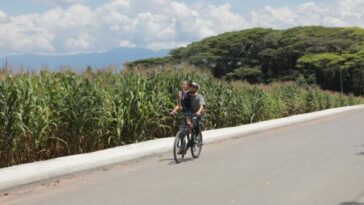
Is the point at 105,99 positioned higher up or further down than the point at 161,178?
higher up

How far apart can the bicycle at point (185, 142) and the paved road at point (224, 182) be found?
0.28 meters

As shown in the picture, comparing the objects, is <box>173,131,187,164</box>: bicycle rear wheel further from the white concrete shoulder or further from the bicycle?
the white concrete shoulder

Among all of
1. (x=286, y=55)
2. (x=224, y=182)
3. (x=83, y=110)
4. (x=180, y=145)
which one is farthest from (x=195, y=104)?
(x=286, y=55)

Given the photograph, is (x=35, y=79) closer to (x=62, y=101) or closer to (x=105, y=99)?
(x=62, y=101)

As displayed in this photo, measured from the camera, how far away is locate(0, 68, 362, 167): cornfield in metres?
12.0

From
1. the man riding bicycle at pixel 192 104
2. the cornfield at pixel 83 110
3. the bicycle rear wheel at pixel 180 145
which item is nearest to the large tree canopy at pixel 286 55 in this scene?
the cornfield at pixel 83 110

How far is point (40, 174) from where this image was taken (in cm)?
1033

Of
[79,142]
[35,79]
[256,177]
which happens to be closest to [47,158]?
[79,142]

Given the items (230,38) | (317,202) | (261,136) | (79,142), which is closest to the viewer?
(317,202)

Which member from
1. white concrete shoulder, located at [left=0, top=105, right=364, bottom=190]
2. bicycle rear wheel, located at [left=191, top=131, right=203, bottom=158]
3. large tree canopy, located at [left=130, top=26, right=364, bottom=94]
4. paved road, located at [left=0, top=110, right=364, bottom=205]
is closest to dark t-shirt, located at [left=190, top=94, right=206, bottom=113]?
bicycle rear wheel, located at [left=191, top=131, right=203, bottom=158]

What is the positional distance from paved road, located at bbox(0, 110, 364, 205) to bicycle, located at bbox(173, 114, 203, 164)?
28cm

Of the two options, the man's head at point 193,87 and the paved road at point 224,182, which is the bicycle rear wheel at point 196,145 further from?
the man's head at point 193,87

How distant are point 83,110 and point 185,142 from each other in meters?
2.65

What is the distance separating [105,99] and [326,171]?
6.29m
